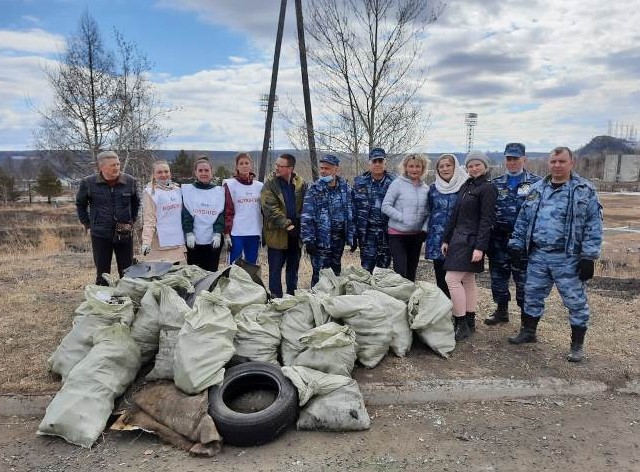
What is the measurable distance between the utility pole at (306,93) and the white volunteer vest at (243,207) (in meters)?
6.07

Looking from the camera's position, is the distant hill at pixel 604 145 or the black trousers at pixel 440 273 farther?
the distant hill at pixel 604 145

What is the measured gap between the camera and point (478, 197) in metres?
4.29

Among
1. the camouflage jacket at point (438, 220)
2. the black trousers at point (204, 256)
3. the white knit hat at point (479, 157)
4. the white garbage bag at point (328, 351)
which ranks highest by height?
the white knit hat at point (479, 157)

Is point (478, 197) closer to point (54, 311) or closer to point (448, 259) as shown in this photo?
point (448, 259)

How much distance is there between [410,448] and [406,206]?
2.45 m

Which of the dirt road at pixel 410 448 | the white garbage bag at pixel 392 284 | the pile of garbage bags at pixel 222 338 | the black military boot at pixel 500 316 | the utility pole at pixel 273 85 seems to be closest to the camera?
the dirt road at pixel 410 448

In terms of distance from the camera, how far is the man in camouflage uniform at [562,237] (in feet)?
13.0

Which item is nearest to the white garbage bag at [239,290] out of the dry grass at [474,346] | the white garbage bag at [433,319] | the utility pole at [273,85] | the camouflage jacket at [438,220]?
the dry grass at [474,346]

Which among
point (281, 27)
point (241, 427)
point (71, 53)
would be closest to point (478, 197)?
point (241, 427)

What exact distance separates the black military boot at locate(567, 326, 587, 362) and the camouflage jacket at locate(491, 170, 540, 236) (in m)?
1.05

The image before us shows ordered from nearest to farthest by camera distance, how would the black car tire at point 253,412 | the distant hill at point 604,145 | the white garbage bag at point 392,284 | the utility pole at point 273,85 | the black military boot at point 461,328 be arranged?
the black car tire at point 253,412 → the white garbage bag at point 392,284 → the black military boot at point 461,328 → the utility pole at point 273,85 → the distant hill at point 604,145

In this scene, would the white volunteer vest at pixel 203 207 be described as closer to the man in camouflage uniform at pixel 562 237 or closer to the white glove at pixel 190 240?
the white glove at pixel 190 240

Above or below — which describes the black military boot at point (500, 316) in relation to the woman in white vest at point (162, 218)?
below

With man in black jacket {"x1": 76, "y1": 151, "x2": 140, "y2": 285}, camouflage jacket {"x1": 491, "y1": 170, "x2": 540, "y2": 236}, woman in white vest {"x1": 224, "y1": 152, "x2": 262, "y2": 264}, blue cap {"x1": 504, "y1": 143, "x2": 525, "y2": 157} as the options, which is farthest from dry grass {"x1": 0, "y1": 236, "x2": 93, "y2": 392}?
blue cap {"x1": 504, "y1": 143, "x2": 525, "y2": 157}
